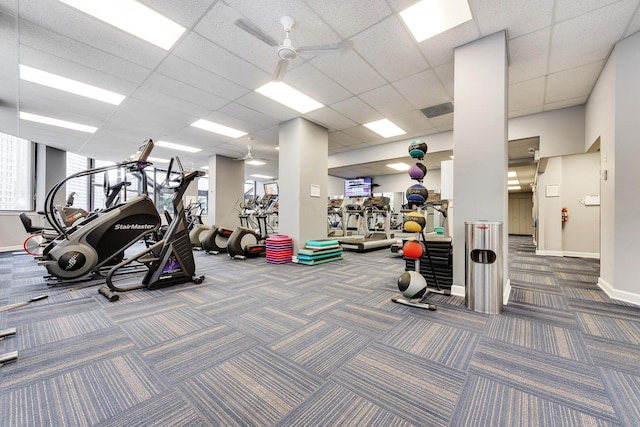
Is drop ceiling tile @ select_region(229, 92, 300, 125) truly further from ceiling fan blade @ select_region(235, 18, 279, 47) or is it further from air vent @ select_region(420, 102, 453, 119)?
air vent @ select_region(420, 102, 453, 119)

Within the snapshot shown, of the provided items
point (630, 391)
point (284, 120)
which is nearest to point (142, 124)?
point (284, 120)

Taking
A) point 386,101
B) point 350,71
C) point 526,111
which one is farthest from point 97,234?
point 526,111

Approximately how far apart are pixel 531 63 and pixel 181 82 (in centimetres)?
496

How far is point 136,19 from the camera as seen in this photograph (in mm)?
2660

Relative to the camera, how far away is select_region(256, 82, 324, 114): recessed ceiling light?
4.07 m

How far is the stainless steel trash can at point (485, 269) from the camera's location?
2.38 meters

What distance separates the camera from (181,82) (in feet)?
12.7

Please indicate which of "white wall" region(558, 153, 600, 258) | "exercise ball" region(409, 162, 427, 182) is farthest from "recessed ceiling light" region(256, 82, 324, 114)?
"white wall" region(558, 153, 600, 258)

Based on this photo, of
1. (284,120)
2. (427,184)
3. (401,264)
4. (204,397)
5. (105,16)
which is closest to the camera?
(204,397)

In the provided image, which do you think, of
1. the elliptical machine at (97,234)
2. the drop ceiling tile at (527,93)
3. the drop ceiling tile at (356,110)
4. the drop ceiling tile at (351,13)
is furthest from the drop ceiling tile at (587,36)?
the elliptical machine at (97,234)

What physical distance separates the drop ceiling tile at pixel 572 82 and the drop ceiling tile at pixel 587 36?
203mm

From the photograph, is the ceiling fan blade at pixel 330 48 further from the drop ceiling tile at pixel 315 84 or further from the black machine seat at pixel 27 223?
the black machine seat at pixel 27 223

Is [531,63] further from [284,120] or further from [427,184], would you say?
[427,184]

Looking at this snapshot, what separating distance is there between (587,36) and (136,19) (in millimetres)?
4887
